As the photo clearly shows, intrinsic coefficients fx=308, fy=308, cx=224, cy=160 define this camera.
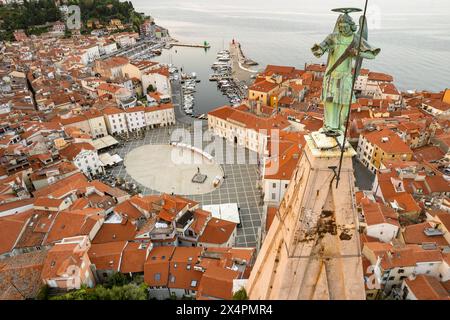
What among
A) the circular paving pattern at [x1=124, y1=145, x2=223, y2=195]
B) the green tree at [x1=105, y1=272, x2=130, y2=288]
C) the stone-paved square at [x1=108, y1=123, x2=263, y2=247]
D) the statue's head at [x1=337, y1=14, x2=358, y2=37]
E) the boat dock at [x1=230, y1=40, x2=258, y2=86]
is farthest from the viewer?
the boat dock at [x1=230, y1=40, x2=258, y2=86]

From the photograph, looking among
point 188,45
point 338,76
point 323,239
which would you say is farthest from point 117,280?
point 188,45

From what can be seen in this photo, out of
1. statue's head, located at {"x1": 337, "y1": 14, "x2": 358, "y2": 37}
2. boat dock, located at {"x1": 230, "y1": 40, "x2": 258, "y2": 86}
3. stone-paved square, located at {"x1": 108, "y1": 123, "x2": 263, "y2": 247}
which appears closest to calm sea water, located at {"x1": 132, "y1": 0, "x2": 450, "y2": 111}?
boat dock, located at {"x1": 230, "y1": 40, "x2": 258, "y2": 86}

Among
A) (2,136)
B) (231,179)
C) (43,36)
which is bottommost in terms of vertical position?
(231,179)

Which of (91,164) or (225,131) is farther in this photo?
(225,131)

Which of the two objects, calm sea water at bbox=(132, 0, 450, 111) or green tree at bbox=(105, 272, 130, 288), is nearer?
green tree at bbox=(105, 272, 130, 288)

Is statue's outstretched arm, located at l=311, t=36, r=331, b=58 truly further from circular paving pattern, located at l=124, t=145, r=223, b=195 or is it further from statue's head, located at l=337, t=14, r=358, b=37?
circular paving pattern, located at l=124, t=145, r=223, b=195

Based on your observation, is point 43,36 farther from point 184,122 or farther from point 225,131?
point 225,131

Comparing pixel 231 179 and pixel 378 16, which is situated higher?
pixel 378 16

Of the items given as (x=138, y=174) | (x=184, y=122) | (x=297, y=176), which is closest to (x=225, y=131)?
(x=184, y=122)
